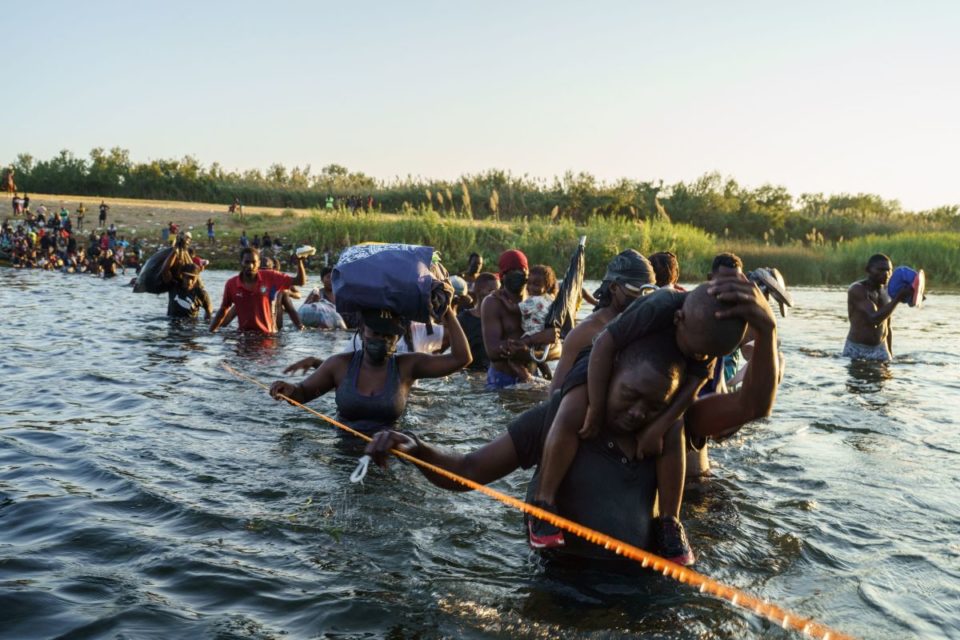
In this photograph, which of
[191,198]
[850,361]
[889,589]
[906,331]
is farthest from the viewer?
[191,198]

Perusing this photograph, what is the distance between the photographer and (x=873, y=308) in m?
11.8

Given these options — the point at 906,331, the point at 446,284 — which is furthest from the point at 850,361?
the point at 446,284

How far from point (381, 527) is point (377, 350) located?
157cm

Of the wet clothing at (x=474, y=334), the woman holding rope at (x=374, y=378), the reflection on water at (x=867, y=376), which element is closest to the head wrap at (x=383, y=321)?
the woman holding rope at (x=374, y=378)

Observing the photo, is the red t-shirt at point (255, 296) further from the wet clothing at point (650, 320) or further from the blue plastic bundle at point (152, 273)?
the wet clothing at point (650, 320)

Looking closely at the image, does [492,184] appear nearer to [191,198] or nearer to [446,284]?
[191,198]

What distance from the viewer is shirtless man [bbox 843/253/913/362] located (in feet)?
38.2

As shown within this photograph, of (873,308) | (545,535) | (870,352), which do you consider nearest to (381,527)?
(545,535)

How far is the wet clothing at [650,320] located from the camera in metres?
3.27

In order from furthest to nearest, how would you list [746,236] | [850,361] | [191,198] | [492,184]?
1. [191,198]
2. [492,184]
3. [746,236]
4. [850,361]

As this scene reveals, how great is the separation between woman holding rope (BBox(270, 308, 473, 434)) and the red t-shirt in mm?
6521

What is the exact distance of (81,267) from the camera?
32.7 m

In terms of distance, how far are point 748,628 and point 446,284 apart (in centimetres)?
292

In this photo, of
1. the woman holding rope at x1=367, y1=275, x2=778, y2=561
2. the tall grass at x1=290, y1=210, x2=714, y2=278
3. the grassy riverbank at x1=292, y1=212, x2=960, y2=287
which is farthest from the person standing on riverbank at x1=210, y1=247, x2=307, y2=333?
the grassy riverbank at x1=292, y1=212, x2=960, y2=287
